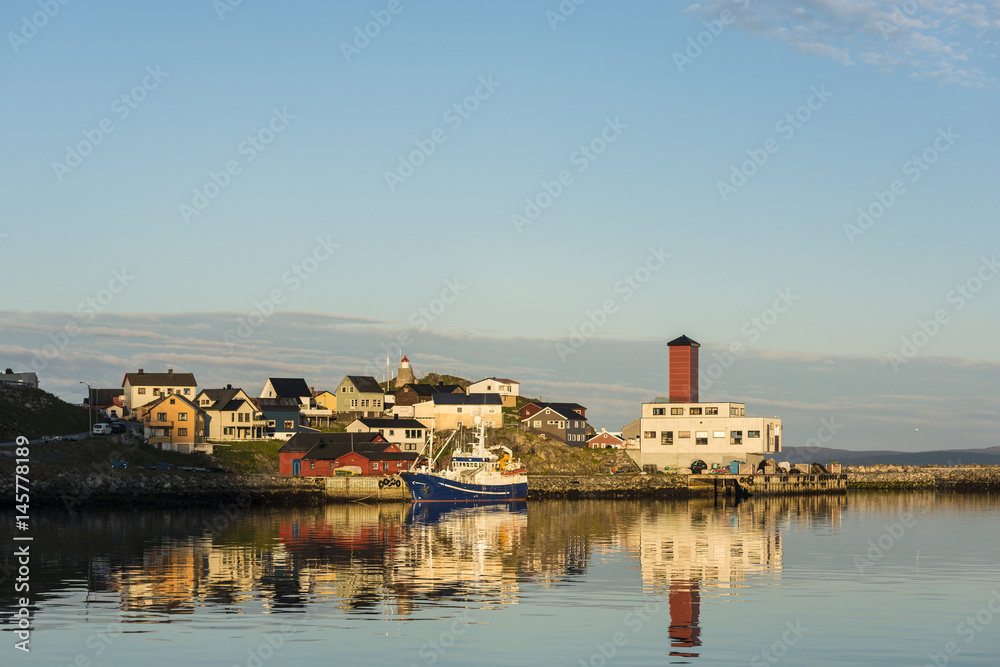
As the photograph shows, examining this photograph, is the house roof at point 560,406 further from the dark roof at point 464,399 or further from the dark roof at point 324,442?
the dark roof at point 324,442

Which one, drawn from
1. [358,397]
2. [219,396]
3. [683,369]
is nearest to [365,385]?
[358,397]

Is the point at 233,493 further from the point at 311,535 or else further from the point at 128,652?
the point at 128,652

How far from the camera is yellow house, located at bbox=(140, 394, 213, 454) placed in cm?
11919

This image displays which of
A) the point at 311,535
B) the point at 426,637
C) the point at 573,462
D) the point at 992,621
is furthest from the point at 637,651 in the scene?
the point at 573,462

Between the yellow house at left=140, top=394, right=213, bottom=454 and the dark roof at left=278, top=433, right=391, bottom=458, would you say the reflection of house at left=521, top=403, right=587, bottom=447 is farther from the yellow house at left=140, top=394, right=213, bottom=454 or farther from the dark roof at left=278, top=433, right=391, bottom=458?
the yellow house at left=140, top=394, right=213, bottom=454

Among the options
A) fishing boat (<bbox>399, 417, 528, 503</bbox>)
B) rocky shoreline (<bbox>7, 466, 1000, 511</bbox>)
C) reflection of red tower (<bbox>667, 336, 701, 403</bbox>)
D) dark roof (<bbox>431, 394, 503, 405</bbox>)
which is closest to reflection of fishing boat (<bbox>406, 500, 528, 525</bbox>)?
fishing boat (<bbox>399, 417, 528, 503</bbox>)

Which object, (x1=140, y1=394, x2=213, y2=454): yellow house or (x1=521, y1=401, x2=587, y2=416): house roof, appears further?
(x1=521, y1=401, x2=587, y2=416): house roof

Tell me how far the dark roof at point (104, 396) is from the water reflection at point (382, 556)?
59783 millimetres

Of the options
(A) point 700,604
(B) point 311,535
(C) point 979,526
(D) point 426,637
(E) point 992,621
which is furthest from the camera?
(C) point 979,526

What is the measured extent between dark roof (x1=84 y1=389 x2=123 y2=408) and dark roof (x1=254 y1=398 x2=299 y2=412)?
62.7ft

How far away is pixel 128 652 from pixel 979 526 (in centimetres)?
6136

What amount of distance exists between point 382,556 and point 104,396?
100838mm

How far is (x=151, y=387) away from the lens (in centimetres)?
13812

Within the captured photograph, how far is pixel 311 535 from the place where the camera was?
63.2 m
